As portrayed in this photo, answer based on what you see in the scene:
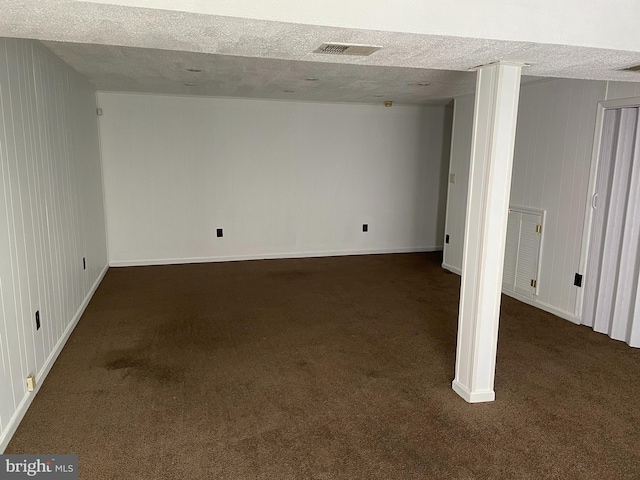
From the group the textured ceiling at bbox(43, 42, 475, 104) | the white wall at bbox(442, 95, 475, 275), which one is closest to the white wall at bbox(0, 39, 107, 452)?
the textured ceiling at bbox(43, 42, 475, 104)

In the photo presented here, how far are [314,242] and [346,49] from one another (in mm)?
4973

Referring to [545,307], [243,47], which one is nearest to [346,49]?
[243,47]

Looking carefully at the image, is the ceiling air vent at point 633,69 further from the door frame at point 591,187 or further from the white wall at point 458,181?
the white wall at point 458,181

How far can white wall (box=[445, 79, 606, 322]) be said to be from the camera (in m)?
4.40

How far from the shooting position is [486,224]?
Answer: 288cm

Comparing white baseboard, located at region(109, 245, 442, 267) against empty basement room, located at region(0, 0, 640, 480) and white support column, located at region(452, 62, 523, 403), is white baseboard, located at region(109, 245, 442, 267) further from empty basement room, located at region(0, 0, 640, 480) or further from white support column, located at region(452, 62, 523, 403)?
white support column, located at region(452, 62, 523, 403)

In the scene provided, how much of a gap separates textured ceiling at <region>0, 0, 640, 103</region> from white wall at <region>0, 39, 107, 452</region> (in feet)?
1.43

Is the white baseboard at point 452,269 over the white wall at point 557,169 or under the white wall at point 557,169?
under

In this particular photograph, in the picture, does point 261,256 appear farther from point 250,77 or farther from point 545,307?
point 545,307

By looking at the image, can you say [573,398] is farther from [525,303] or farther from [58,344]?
[58,344]

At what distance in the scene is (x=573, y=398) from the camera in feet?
10.3

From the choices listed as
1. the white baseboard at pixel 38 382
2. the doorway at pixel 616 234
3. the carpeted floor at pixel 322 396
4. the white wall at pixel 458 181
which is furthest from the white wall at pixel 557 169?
the white baseboard at pixel 38 382

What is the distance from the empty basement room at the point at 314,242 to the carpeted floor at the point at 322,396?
20 mm

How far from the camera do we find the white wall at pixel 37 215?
2723mm
